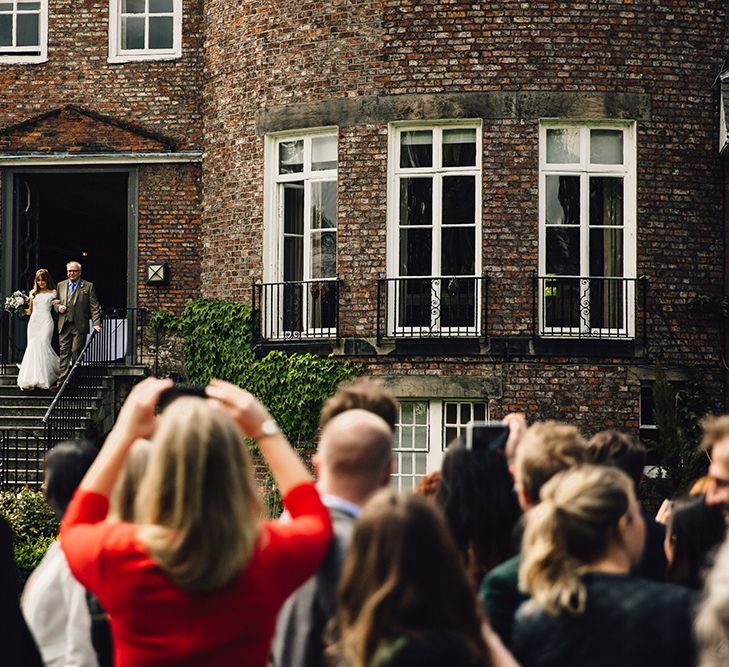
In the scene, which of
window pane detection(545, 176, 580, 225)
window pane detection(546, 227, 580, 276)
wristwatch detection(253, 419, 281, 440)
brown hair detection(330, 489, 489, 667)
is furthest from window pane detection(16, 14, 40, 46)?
brown hair detection(330, 489, 489, 667)

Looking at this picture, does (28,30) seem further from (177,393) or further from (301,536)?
(301,536)

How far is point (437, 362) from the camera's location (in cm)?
1677

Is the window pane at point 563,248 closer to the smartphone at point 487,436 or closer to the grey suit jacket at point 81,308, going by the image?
the grey suit jacket at point 81,308

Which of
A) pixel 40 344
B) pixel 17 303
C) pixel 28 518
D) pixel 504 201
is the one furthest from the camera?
pixel 17 303

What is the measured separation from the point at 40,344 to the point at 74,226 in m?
8.06

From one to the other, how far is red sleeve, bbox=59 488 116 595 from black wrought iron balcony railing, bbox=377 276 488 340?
1243 cm

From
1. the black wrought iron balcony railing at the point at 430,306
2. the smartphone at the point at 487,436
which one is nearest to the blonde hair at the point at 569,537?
the smartphone at the point at 487,436

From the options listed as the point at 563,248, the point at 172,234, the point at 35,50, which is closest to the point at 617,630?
the point at 563,248

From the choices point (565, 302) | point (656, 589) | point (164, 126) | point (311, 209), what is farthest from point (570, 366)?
point (656, 589)

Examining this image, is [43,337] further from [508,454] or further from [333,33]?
[508,454]

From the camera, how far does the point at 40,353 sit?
61.8ft

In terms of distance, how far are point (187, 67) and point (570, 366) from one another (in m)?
7.07

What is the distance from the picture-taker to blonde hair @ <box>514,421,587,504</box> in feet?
18.3

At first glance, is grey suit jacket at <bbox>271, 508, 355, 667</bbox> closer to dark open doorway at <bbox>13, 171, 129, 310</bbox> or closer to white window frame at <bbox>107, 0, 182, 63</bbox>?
white window frame at <bbox>107, 0, 182, 63</bbox>
